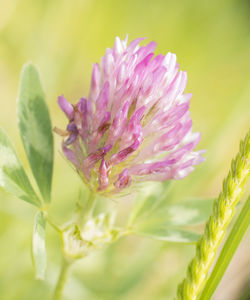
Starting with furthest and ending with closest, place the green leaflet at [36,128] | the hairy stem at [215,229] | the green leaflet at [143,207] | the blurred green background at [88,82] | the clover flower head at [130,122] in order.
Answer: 1. the blurred green background at [88,82]
2. the green leaflet at [143,207]
3. the green leaflet at [36,128]
4. the clover flower head at [130,122]
5. the hairy stem at [215,229]

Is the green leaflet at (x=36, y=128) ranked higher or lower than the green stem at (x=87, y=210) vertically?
higher

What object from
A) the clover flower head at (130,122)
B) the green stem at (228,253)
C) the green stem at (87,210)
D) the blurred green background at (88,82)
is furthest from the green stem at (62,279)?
the blurred green background at (88,82)

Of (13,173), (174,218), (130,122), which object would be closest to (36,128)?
(13,173)

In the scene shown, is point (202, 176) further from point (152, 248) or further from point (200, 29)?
point (200, 29)

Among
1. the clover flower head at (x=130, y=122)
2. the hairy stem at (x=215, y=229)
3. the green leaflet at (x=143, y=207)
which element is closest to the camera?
the hairy stem at (x=215, y=229)

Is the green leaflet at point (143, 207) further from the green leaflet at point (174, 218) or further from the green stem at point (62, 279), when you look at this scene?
the green stem at point (62, 279)

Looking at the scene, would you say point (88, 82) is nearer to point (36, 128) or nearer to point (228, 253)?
point (36, 128)

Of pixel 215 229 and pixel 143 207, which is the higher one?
pixel 215 229

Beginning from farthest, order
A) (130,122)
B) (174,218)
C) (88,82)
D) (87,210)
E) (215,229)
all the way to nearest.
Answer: (88,82), (174,218), (87,210), (130,122), (215,229)

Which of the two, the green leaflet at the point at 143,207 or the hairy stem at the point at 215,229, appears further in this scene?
the green leaflet at the point at 143,207
